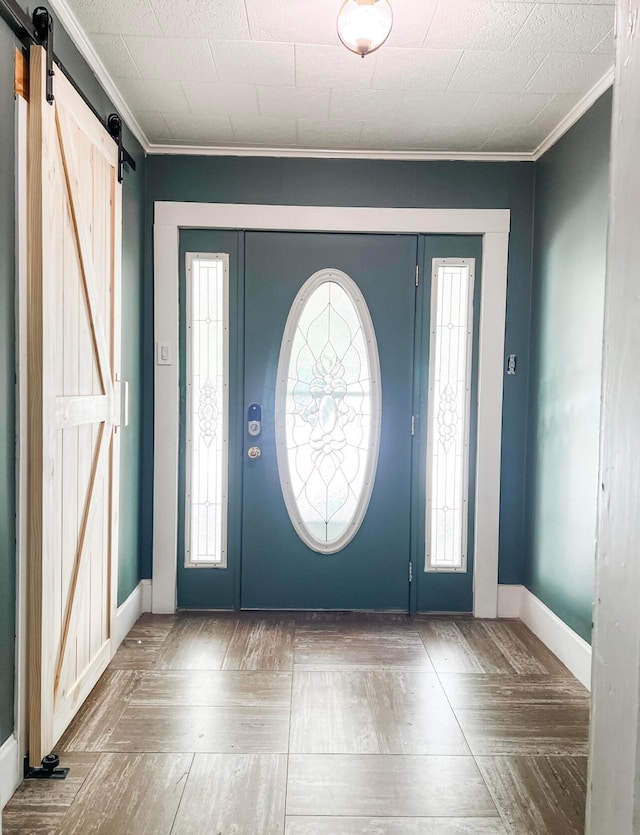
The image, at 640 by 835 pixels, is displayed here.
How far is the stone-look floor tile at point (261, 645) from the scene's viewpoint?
2746mm

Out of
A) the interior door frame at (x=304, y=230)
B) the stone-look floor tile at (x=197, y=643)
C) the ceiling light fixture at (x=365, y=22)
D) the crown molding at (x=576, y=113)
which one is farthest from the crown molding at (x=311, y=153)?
the stone-look floor tile at (x=197, y=643)

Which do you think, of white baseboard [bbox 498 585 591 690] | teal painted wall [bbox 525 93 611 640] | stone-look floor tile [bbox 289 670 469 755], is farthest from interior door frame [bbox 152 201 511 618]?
stone-look floor tile [bbox 289 670 469 755]

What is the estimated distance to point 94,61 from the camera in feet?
7.89

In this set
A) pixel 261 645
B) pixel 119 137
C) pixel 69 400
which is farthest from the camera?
pixel 261 645

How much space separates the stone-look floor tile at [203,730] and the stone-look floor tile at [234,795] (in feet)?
0.19

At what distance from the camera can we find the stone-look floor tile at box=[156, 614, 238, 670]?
108 inches

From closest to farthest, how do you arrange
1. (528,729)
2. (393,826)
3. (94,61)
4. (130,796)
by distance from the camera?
(393,826)
(130,796)
(528,729)
(94,61)

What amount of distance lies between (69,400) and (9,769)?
113 centimetres

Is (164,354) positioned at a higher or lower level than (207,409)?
higher

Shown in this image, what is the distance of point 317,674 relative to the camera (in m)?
2.65

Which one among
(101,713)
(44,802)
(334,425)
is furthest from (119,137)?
(44,802)

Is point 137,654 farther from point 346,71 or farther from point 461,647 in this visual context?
point 346,71

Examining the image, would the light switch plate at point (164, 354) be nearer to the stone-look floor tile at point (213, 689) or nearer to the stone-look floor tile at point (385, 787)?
the stone-look floor tile at point (213, 689)

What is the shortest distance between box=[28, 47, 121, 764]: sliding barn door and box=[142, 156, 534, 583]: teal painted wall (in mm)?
600
